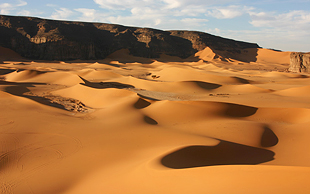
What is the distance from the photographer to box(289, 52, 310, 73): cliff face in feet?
78.3

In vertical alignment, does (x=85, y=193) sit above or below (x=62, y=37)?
below

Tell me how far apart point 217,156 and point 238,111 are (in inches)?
167

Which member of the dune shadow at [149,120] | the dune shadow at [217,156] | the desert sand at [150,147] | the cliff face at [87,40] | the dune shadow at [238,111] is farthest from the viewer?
the cliff face at [87,40]

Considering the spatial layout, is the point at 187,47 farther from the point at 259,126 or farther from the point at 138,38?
the point at 259,126

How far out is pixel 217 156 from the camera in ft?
16.7

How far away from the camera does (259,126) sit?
7.15 metres

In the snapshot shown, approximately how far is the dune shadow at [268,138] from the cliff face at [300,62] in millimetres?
20820

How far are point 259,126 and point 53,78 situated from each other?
1552cm

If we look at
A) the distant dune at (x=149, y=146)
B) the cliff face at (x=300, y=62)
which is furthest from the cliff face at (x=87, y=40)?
the distant dune at (x=149, y=146)

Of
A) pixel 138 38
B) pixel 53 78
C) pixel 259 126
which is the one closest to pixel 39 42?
pixel 138 38

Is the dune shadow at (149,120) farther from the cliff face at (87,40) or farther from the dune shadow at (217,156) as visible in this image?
the cliff face at (87,40)

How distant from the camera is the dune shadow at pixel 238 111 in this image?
28.6ft

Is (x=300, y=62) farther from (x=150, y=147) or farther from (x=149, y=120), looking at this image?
(x=150, y=147)

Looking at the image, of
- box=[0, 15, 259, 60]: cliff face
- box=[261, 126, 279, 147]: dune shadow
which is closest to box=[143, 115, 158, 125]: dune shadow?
box=[261, 126, 279, 147]: dune shadow
